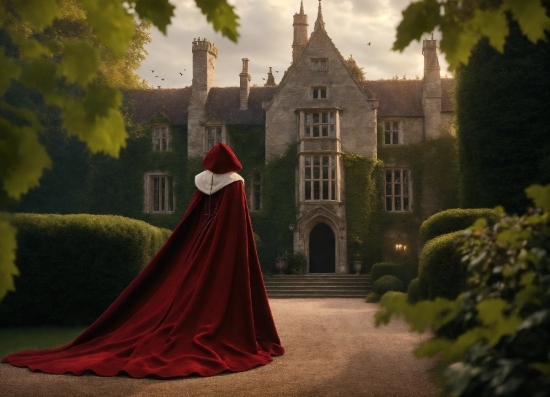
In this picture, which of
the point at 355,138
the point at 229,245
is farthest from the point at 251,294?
the point at 355,138

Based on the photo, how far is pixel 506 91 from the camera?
15070 millimetres

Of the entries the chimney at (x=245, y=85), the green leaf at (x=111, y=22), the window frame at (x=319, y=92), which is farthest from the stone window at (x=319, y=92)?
the green leaf at (x=111, y=22)

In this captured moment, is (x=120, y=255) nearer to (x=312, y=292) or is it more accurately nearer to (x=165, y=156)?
(x=312, y=292)

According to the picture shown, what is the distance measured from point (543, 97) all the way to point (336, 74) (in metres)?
13.1

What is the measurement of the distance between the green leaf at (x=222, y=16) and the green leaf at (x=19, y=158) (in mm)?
841

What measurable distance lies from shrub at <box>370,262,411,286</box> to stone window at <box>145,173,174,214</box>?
10227 mm

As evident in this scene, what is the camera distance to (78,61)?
8.11 feet

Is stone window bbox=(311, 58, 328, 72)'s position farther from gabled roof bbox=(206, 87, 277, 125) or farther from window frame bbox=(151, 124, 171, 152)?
window frame bbox=(151, 124, 171, 152)

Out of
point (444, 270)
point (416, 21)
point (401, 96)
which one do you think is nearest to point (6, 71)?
point (416, 21)

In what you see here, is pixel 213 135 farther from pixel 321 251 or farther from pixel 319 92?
pixel 321 251

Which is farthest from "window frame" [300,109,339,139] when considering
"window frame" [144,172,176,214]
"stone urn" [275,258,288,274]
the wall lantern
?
"window frame" [144,172,176,214]

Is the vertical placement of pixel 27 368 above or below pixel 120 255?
below

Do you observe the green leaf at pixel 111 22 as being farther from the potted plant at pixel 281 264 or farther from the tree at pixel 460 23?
the potted plant at pixel 281 264

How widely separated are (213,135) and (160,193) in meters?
3.36
